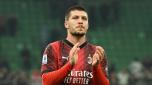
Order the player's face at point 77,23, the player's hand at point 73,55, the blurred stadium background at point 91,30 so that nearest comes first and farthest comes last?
the player's hand at point 73,55 → the player's face at point 77,23 → the blurred stadium background at point 91,30

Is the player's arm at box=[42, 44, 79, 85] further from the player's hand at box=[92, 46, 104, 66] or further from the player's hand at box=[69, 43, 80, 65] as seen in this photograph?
the player's hand at box=[92, 46, 104, 66]

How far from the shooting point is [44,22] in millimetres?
17391

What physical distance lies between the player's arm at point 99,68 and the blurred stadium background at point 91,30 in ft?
33.3

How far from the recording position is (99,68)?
4816 millimetres

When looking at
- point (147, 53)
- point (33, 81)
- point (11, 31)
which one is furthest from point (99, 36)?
point (33, 81)

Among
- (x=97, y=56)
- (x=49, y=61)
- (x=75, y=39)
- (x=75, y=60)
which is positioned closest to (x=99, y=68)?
(x=97, y=56)

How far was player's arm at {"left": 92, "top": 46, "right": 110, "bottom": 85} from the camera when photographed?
4734 mm

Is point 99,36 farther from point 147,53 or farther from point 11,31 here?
point 11,31

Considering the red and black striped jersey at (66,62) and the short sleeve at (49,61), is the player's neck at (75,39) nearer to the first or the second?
the red and black striped jersey at (66,62)

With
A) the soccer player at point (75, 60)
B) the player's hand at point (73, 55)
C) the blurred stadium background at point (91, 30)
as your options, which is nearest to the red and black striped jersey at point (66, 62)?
the soccer player at point (75, 60)

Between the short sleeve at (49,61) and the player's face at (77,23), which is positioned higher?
the player's face at (77,23)

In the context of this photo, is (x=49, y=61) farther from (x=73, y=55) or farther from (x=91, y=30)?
(x=91, y=30)

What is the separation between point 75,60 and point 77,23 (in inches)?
15.2

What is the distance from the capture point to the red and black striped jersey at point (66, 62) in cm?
489
